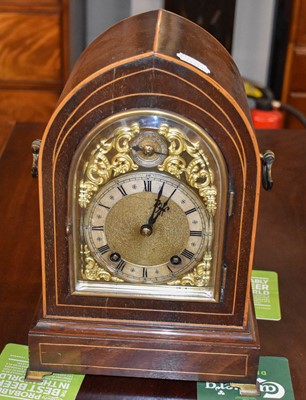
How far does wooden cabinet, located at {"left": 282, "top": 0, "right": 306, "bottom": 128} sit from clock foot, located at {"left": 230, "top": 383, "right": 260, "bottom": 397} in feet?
6.75

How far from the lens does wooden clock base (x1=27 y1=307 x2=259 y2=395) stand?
4.52ft

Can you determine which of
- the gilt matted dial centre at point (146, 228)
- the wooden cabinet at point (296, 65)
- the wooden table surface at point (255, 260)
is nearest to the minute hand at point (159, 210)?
the gilt matted dial centre at point (146, 228)

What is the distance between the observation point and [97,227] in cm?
134

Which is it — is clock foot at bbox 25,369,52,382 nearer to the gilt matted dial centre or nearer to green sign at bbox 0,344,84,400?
green sign at bbox 0,344,84,400

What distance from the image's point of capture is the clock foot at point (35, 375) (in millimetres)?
1404

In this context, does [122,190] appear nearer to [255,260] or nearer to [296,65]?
[255,260]

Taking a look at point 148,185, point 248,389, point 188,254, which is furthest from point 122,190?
point 248,389

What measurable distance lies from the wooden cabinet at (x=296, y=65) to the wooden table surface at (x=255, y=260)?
106cm

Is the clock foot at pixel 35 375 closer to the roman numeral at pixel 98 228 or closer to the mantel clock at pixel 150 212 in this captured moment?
the mantel clock at pixel 150 212

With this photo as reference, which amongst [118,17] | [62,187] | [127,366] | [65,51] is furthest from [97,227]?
[118,17]

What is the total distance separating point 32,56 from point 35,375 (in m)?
2.10

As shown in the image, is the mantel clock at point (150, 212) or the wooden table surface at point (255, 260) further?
the wooden table surface at point (255, 260)

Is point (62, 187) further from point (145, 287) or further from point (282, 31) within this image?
point (282, 31)

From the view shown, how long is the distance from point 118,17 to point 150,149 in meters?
2.63
